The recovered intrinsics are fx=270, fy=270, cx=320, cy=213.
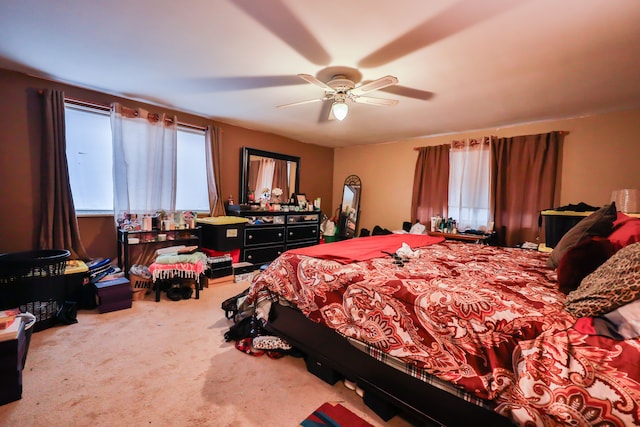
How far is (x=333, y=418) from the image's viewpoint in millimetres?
1455

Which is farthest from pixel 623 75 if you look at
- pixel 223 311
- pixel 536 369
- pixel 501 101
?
pixel 223 311

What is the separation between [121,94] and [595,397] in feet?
14.5

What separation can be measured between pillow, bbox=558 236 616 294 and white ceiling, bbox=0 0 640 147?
134 cm

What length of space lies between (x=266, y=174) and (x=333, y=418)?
3850 millimetres

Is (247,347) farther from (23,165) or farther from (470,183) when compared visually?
Answer: (470,183)

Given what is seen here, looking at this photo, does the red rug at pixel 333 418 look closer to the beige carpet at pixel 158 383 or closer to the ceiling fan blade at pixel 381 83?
the beige carpet at pixel 158 383

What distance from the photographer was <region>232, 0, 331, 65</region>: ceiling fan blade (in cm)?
162

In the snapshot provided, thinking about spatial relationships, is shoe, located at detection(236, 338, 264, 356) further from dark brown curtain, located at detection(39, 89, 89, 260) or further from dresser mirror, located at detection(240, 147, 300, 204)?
dresser mirror, located at detection(240, 147, 300, 204)

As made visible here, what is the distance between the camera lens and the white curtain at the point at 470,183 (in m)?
4.08

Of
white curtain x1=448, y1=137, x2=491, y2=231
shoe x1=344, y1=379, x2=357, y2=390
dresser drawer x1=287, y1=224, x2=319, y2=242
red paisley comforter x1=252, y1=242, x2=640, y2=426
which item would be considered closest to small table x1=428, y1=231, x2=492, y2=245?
white curtain x1=448, y1=137, x2=491, y2=231

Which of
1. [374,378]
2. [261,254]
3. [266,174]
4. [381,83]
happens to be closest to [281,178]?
[266,174]

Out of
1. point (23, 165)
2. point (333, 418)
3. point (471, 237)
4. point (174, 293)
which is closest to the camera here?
point (333, 418)

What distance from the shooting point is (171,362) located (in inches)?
75.0

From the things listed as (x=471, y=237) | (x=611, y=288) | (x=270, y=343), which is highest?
(x=611, y=288)
